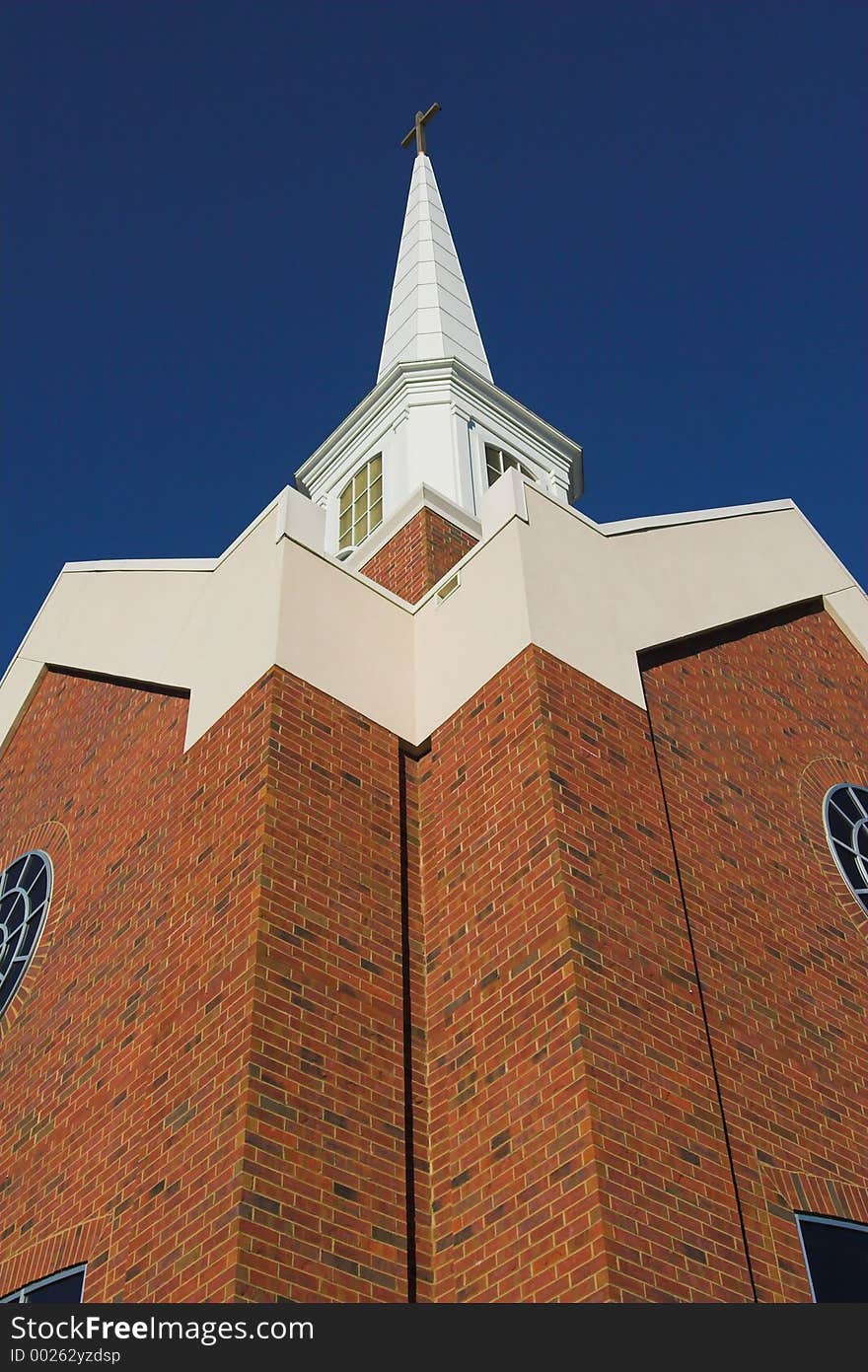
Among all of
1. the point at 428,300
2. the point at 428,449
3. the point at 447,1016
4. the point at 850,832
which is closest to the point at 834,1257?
the point at 447,1016

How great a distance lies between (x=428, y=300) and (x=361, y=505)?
215 inches

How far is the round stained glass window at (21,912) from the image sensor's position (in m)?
10.7

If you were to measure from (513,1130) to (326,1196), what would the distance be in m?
1.07

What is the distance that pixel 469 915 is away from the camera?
866 cm

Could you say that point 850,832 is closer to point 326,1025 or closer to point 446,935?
point 446,935

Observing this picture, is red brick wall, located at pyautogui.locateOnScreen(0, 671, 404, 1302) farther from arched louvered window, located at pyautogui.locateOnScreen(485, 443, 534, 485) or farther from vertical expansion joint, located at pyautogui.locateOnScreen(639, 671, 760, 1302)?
arched louvered window, located at pyautogui.locateOnScreen(485, 443, 534, 485)

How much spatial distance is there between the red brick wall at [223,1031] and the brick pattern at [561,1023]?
0.38 metres

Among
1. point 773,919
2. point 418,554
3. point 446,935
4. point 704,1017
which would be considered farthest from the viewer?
point 418,554

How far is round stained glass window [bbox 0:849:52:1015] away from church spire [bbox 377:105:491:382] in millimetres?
9251

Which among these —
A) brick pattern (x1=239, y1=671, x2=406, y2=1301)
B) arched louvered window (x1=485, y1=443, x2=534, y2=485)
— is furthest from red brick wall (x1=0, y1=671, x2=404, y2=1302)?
arched louvered window (x1=485, y1=443, x2=534, y2=485)

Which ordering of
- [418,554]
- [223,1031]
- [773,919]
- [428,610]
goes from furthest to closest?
[418,554] → [428,610] → [773,919] → [223,1031]

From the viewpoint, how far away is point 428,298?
21641 millimetres

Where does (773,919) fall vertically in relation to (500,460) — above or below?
below

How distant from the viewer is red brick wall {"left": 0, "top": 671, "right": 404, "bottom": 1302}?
7059mm
